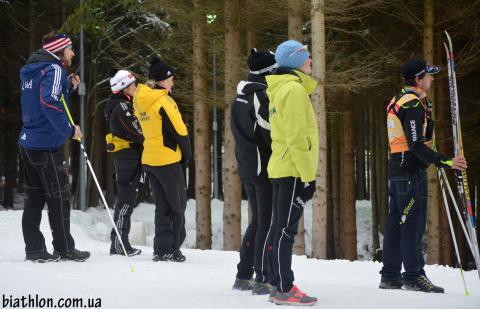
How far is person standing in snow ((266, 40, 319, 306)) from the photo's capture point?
18.1 feet

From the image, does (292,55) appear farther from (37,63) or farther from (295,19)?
(295,19)

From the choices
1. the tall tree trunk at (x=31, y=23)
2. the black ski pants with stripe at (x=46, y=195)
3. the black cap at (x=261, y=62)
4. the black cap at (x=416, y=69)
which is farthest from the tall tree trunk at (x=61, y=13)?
the black cap at (x=416, y=69)

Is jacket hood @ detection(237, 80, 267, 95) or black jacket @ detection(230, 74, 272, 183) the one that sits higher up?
jacket hood @ detection(237, 80, 267, 95)

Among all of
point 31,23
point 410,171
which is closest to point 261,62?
point 410,171

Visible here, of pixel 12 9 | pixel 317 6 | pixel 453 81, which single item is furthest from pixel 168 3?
pixel 12 9

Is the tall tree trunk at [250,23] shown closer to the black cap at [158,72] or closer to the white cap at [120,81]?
the white cap at [120,81]

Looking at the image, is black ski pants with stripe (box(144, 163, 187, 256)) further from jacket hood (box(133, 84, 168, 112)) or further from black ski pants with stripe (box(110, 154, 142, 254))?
jacket hood (box(133, 84, 168, 112))

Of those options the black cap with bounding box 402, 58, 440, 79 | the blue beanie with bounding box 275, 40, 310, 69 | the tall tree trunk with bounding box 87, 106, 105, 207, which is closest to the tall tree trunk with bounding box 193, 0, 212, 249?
the black cap with bounding box 402, 58, 440, 79

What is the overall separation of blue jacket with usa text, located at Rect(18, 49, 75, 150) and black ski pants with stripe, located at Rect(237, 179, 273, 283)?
7.62 feet

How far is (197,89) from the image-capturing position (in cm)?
1595

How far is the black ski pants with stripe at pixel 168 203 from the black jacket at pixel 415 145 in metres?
2.69

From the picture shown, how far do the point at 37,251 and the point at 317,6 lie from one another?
24.0ft

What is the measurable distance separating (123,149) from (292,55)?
3.73 m

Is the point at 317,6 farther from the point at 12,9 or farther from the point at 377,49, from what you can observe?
the point at 12,9
